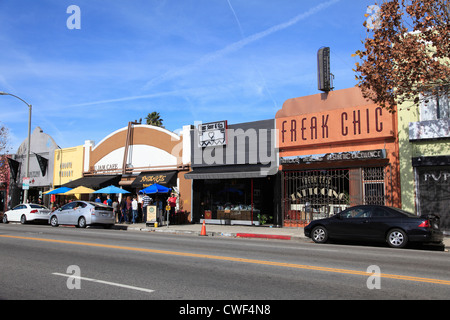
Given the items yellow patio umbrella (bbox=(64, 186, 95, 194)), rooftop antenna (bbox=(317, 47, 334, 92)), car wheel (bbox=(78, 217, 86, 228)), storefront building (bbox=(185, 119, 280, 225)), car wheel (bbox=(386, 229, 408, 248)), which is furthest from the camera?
yellow patio umbrella (bbox=(64, 186, 95, 194))

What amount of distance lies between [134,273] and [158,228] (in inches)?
525

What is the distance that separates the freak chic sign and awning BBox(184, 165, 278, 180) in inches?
68.0

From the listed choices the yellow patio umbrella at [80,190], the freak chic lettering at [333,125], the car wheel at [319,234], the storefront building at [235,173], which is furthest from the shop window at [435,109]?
the yellow patio umbrella at [80,190]

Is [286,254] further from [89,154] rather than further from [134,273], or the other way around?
[89,154]

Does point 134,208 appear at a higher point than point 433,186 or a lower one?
lower

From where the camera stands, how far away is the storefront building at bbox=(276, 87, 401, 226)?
672 inches

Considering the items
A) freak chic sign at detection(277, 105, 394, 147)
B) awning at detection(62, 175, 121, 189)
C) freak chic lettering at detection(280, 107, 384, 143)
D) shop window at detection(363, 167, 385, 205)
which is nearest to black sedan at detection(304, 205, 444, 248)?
shop window at detection(363, 167, 385, 205)

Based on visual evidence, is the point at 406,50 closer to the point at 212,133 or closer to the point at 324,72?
the point at 324,72

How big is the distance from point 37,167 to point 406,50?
32035 mm

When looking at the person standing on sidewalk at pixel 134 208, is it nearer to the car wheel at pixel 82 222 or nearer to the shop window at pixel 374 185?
the car wheel at pixel 82 222

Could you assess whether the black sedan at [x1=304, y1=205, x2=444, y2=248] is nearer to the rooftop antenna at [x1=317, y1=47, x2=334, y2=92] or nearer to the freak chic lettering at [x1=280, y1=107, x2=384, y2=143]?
the freak chic lettering at [x1=280, y1=107, x2=384, y2=143]

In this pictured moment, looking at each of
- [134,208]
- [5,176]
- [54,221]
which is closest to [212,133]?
[134,208]

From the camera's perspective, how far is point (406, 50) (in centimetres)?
1213

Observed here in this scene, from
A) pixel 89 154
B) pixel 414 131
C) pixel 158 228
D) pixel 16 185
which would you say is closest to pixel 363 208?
pixel 414 131
